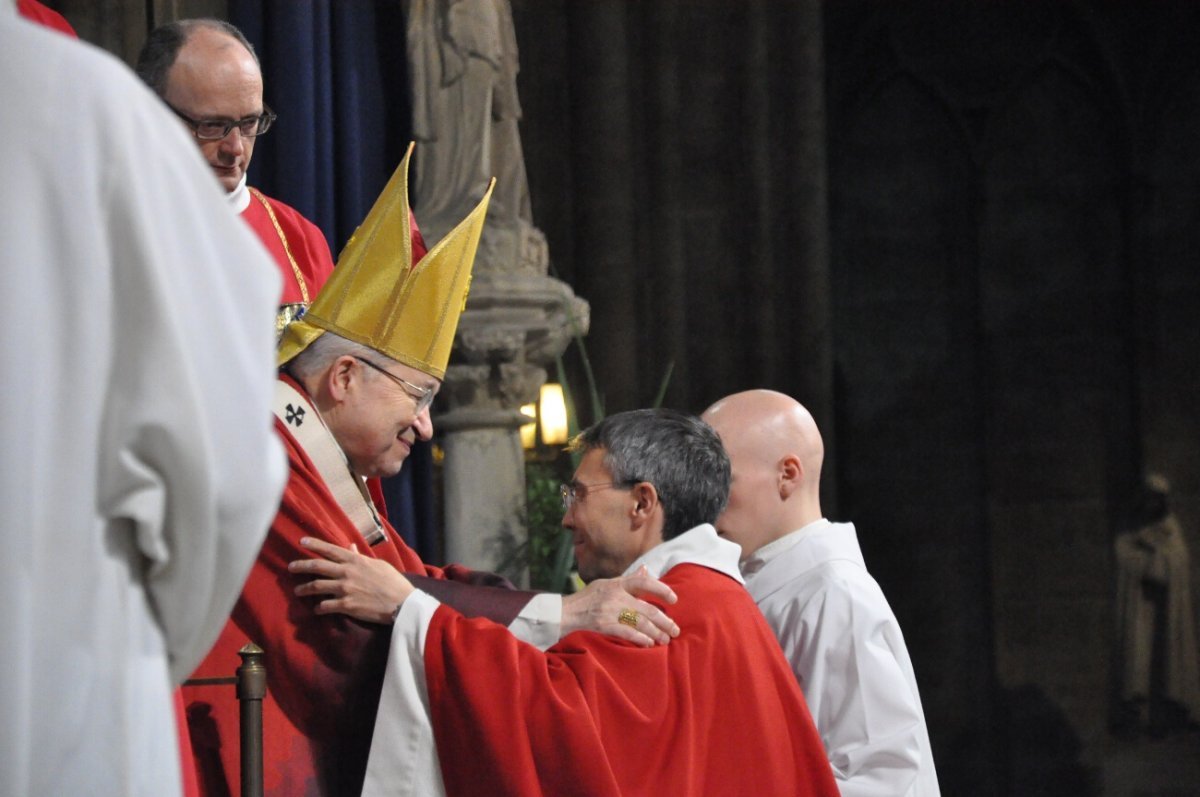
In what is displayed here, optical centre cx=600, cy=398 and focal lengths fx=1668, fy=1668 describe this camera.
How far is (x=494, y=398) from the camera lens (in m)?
6.35

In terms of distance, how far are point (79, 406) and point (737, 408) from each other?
2.18m

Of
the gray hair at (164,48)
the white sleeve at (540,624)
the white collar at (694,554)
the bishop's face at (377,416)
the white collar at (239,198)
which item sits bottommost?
the white sleeve at (540,624)

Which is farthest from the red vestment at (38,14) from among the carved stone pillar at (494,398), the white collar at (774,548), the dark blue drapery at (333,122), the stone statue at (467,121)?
the carved stone pillar at (494,398)

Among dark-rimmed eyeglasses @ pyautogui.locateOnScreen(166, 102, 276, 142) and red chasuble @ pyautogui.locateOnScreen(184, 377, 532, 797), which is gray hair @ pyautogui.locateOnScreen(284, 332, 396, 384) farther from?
dark-rimmed eyeglasses @ pyautogui.locateOnScreen(166, 102, 276, 142)

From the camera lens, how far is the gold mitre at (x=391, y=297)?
2.93 m

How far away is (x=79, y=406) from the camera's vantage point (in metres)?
1.42

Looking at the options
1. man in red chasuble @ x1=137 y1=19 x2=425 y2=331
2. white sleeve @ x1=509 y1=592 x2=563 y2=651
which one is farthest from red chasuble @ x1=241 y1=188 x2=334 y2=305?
white sleeve @ x1=509 y1=592 x2=563 y2=651

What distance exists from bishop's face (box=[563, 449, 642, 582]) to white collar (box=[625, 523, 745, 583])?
0.05 meters

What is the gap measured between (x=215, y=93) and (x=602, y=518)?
45.1 inches

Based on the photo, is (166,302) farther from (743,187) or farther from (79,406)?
(743,187)

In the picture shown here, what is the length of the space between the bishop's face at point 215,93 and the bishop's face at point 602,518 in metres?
0.94

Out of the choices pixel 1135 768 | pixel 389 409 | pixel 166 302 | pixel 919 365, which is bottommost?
pixel 1135 768

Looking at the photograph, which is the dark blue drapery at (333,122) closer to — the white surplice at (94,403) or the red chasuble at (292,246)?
the red chasuble at (292,246)

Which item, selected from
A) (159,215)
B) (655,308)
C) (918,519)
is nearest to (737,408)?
(159,215)
